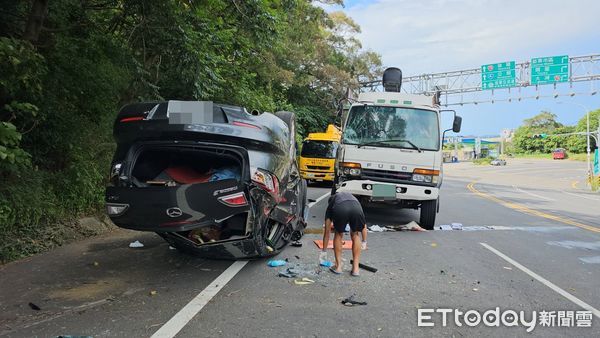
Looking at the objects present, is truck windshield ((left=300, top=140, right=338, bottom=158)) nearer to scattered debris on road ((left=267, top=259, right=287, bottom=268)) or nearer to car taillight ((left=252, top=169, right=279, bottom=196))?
scattered debris on road ((left=267, top=259, right=287, bottom=268))

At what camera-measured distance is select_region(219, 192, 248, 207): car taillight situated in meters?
4.62

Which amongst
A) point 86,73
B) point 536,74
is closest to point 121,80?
point 86,73

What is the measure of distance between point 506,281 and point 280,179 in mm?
3088

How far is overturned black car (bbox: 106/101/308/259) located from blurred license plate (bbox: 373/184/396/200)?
3.43m

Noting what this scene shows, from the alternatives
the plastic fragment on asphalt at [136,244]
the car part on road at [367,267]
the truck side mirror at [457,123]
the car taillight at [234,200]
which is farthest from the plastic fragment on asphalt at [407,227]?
the car taillight at [234,200]

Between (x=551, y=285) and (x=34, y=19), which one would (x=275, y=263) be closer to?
(x=551, y=285)

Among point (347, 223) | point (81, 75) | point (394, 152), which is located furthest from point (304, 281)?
point (81, 75)

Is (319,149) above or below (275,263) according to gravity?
above

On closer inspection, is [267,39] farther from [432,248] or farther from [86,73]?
[432,248]

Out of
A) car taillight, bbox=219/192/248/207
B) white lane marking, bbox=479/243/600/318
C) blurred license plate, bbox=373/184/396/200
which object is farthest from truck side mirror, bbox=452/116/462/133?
car taillight, bbox=219/192/248/207

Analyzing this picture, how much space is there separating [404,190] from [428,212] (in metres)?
0.76

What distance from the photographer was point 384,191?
8664mm

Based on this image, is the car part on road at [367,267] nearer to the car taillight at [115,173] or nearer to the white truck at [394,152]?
the white truck at [394,152]

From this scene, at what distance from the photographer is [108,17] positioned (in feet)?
32.0
